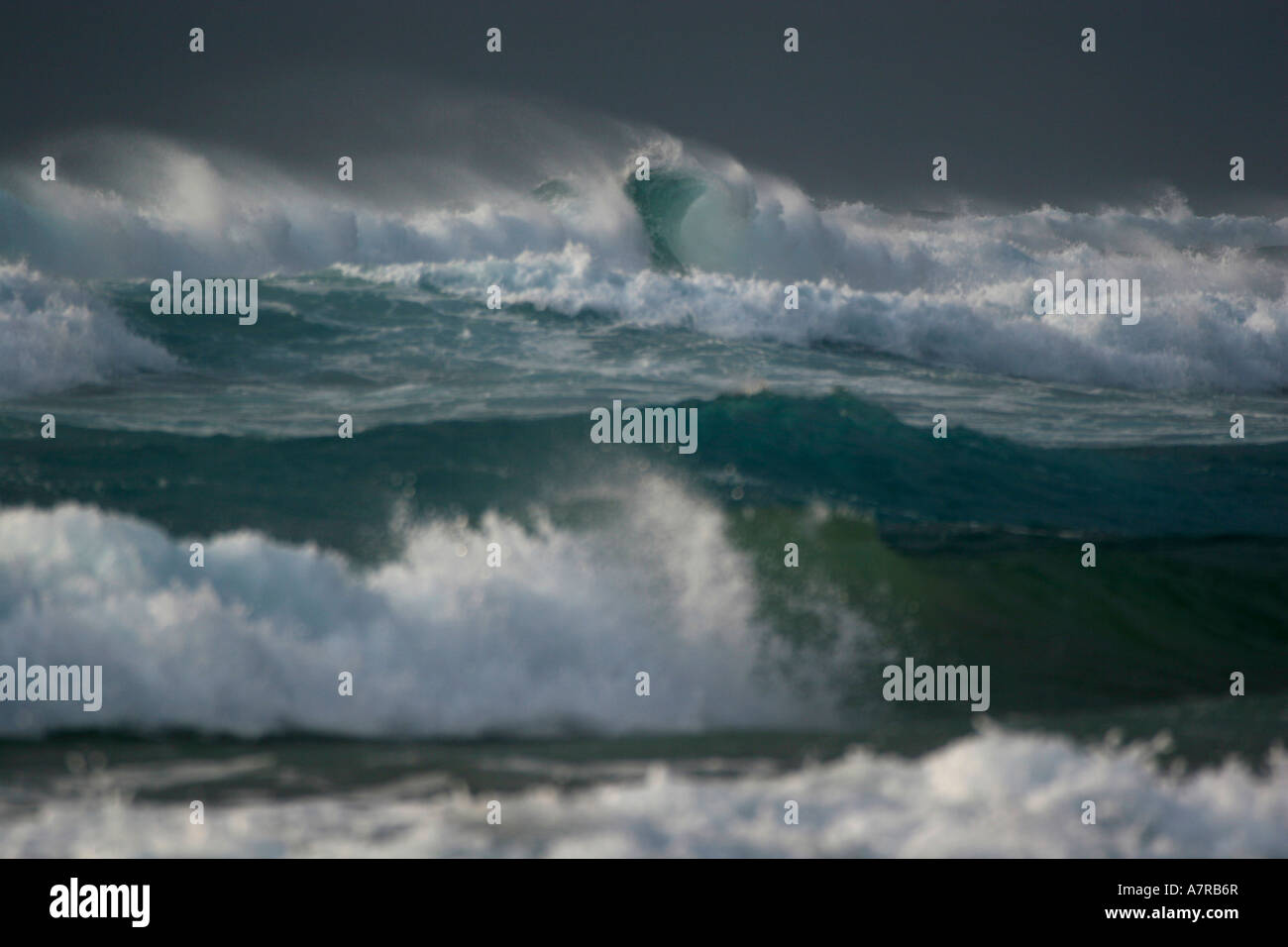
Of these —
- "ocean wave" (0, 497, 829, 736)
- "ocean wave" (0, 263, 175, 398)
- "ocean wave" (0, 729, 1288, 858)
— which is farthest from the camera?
"ocean wave" (0, 263, 175, 398)

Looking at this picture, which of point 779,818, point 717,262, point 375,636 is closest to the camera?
point 779,818

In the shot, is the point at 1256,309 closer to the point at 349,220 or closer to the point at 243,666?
the point at 349,220

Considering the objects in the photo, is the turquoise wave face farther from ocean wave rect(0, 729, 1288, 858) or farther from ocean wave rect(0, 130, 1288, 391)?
ocean wave rect(0, 130, 1288, 391)

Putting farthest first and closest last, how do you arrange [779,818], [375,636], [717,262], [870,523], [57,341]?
[717,262] → [57,341] → [870,523] → [375,636] → [779,818]

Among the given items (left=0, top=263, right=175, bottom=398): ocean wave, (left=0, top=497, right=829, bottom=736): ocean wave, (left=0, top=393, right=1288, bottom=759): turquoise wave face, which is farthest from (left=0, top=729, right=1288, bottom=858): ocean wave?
(left=0, top=263, right=175, bottom=398): ocean wave

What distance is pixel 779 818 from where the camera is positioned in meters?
5.20

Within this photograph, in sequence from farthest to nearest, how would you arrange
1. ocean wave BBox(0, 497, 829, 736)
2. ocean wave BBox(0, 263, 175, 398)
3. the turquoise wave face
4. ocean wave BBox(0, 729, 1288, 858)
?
ocean wave BBox(0, 263, 175, 398), the turquoise wave face, ocean wave BBox(0, 497, 829, 736), ocean wave BBox(0, 729, 1288, 858)

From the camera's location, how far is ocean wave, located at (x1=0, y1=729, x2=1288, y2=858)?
16.1ft

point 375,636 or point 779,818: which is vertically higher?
point 375,636

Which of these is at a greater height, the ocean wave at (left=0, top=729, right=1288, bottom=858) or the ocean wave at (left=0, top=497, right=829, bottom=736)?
the ocean wave at (left=0, top=497, right=829, bottom=736)

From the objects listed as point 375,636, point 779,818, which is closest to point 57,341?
point 375,636

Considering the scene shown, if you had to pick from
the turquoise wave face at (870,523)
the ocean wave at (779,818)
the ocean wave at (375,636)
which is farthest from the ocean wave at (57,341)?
the ocean wave at (779,818)

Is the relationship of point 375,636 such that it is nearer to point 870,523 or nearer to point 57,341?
point 870,523

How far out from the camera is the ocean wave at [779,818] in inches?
193
